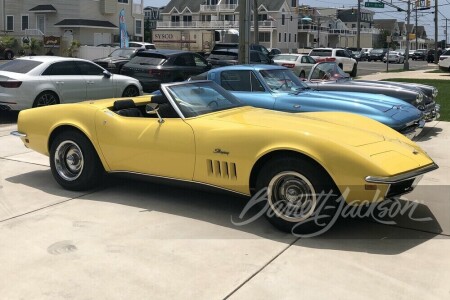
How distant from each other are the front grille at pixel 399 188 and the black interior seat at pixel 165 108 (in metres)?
2.22

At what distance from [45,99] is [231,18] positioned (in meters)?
80.3

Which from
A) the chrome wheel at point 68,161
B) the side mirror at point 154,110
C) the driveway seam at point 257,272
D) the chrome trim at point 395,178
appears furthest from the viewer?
the chrome wheel at point 68,161

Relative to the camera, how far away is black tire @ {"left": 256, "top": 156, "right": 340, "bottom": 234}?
4.34 meters

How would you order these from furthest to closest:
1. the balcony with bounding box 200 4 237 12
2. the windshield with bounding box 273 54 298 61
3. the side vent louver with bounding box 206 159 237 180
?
the balcony with bounding box 200 4 237 12, the windshield with bounding box 273 54 298 61, the side vent louver with bounding box 206 159 237 180

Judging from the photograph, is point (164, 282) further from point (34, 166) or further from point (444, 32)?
point (444, 32)

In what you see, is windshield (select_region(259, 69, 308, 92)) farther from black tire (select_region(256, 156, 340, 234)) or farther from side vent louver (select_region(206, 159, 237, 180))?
black tire (select_region(256, 156, 340, 234))

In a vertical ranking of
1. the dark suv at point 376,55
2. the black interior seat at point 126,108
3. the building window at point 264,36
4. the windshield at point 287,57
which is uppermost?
the building window at point 264,36

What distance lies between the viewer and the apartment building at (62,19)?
157 ft

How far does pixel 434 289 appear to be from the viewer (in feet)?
11.7

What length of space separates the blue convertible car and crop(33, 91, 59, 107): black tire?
4125 millimetres

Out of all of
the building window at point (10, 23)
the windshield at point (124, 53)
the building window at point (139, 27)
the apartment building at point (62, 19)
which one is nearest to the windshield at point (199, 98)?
the windshield at point (124, 53)

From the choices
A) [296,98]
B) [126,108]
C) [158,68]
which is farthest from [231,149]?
[158,68]

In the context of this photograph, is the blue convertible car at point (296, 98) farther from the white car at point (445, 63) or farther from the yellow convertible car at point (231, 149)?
the white car at point (445, 63)

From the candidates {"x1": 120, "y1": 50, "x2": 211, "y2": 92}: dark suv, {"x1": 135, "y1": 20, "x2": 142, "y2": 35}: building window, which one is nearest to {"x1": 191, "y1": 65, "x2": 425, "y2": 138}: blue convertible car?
{"x1": 120, "y1": 50, "x2": 211, "y2": 92}: dark suv
